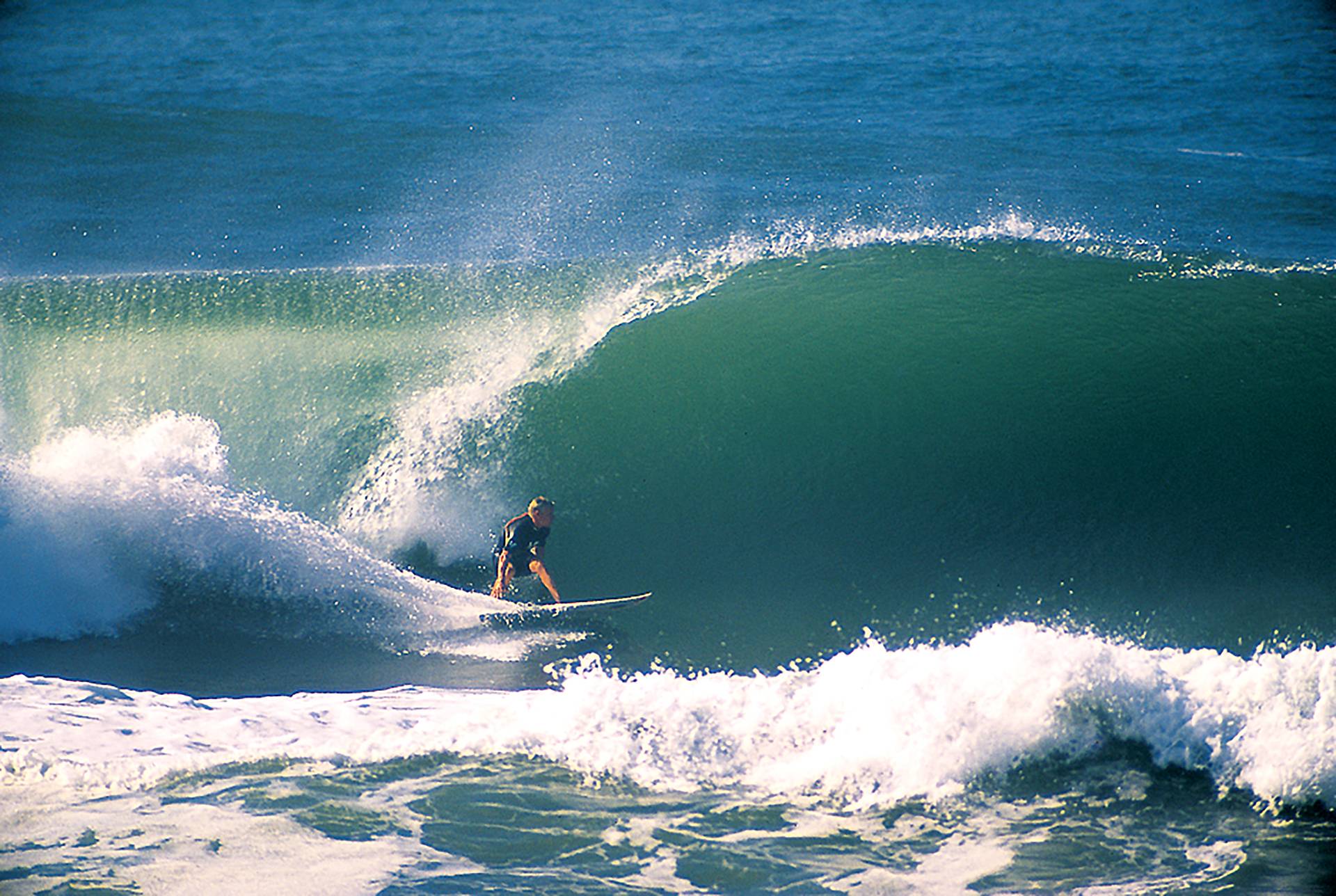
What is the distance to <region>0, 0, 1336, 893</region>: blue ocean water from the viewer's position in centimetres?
436

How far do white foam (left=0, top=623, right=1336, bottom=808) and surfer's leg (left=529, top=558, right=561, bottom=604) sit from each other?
1.37 metres

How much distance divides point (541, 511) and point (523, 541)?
0.90 feet

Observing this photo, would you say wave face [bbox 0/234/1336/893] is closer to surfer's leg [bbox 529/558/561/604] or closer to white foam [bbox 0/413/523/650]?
white foam [bbox 0/413/523/650]

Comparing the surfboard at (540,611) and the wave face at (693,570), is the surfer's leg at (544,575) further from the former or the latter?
the wave face at (693,570)

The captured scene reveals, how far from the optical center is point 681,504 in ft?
25.6

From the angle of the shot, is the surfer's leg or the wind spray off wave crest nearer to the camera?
the surfer's leg

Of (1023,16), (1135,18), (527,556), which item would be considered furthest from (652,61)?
(527,556)

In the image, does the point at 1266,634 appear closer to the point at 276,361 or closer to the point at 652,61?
the point at 276,361

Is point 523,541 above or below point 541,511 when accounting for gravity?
below

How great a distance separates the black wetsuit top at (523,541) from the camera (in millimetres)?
6949

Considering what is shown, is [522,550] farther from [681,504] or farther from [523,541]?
[681,504]

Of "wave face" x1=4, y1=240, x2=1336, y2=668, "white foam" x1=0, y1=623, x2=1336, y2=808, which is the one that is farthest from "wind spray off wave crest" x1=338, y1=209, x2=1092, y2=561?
"white foam" x1=0, y1=623, x2=1336, y2=808

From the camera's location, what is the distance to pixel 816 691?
17.6 feet

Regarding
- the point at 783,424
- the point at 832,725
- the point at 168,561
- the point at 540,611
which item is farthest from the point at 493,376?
the point at 832,725
